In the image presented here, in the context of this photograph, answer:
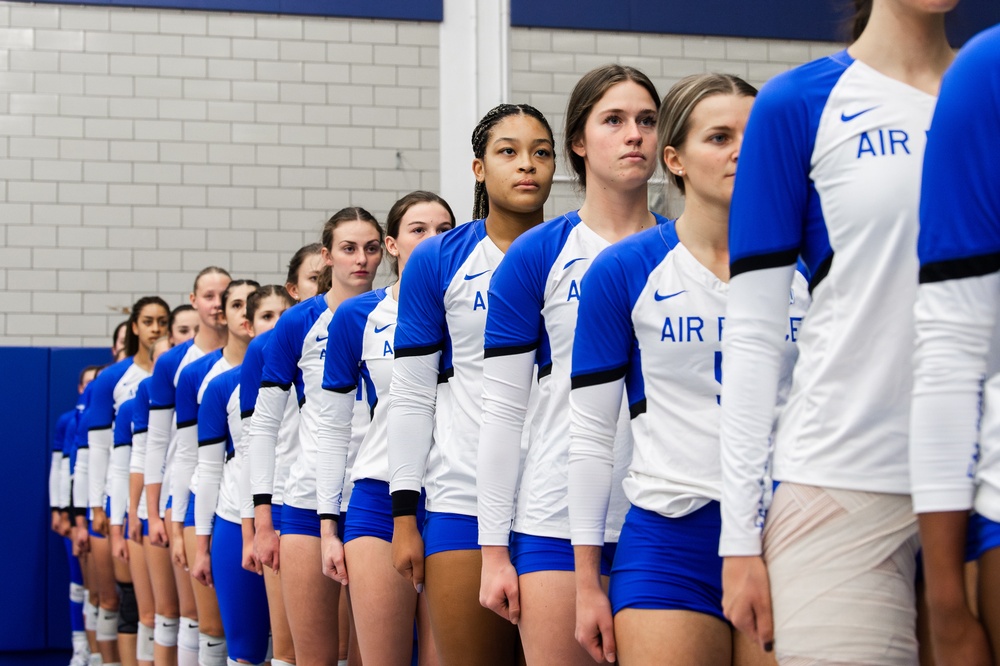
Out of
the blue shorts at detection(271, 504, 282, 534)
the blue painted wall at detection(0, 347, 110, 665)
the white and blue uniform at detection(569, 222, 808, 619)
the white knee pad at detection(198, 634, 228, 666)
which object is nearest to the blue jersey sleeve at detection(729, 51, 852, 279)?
the white and blue uniform at detection(569, 222, 808, 619)

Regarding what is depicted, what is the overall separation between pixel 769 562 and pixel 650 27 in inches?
367

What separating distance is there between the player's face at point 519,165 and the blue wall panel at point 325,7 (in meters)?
7.28

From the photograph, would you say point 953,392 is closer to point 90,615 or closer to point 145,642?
point 145,642

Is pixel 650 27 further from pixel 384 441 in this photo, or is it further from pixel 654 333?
pixel 654 333

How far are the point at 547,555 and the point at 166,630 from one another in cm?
495

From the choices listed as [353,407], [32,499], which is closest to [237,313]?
[353,407]

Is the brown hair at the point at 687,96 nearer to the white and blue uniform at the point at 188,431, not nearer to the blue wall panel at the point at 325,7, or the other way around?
the white and blue uniform at the point at 188,431

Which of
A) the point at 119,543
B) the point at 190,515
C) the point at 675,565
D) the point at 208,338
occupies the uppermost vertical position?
the point at 208,338

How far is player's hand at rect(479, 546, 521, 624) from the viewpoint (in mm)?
2959

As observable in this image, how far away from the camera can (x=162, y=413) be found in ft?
25.2

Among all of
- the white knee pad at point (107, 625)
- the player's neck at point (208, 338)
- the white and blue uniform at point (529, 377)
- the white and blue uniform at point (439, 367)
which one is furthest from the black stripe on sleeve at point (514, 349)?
the white knee pad at point (107, 625)

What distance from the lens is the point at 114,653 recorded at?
9.31 metres

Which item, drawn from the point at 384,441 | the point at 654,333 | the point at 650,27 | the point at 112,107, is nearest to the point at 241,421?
the point at 384,441

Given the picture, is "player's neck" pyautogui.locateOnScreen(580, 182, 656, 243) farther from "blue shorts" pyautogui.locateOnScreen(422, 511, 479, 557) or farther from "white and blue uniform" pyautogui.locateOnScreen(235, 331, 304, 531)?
"white and blue uniform" pyautogui.locateOnScreen(235, 331, 304, 531)
